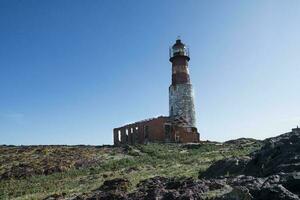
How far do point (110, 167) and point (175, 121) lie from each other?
26192 mm

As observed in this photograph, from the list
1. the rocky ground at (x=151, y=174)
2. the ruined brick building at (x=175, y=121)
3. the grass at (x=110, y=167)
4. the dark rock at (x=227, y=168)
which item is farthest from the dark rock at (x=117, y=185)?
the ruined brick building at (x=175, y=121)

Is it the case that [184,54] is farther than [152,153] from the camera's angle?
Yes

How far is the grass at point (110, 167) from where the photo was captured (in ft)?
89.3

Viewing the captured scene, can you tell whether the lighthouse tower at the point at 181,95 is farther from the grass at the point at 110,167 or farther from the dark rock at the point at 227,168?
the dark rock at the point at 227,168

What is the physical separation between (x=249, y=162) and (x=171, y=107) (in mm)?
46283

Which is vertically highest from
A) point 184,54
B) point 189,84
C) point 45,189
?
point 184,54

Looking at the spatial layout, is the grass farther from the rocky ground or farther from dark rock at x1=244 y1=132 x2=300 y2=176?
dark rock at x1=244 y1=132 x2=300 y2=176

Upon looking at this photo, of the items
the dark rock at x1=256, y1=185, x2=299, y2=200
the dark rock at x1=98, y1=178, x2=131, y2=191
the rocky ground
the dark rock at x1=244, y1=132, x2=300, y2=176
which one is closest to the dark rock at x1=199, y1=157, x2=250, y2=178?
the rocky ground

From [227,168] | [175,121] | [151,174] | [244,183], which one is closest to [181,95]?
[175,121]

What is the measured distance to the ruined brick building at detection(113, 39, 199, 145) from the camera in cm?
6175

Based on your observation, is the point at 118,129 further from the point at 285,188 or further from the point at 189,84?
the point at 285,188

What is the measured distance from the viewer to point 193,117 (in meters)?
66.4

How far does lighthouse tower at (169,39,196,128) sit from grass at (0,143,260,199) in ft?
41.0

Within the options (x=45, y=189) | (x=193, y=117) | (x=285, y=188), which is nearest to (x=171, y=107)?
(x=193, y=117)
